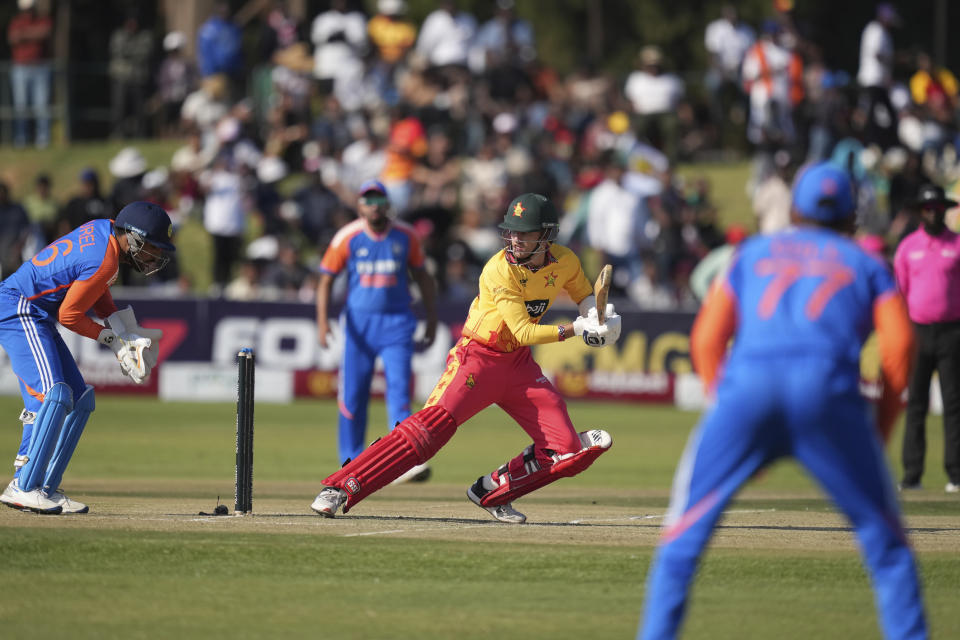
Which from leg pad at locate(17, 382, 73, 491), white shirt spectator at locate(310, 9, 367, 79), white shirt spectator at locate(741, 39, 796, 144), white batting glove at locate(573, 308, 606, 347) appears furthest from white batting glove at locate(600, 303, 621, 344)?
white shirt spectator at locate(310, 9, 367, 79)

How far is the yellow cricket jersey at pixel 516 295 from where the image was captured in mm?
10133

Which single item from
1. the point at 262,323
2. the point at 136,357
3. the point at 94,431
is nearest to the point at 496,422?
the point at 262,323

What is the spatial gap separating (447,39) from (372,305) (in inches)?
550

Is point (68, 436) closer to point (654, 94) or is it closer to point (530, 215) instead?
point (530, 215)

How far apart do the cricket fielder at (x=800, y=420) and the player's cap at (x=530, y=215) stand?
387 cm

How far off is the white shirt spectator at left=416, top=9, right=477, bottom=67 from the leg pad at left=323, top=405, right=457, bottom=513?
1804 cm


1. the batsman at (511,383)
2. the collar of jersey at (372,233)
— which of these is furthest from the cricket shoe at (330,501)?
the collar of jersey at (372,233)

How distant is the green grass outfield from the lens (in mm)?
7508

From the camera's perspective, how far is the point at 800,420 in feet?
19.7

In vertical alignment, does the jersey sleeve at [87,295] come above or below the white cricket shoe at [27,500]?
above

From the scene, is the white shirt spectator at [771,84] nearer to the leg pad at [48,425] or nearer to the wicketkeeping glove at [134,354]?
the wicketkeeping glove at [134,354]

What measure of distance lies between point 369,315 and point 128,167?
495 inches

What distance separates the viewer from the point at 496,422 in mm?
22062

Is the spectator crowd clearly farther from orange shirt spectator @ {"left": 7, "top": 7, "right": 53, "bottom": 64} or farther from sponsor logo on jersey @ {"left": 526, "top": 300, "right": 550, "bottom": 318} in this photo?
sponsor logo on jersey @ {"left": 526, "top": 300, "right": 550, "bottom": 318}
